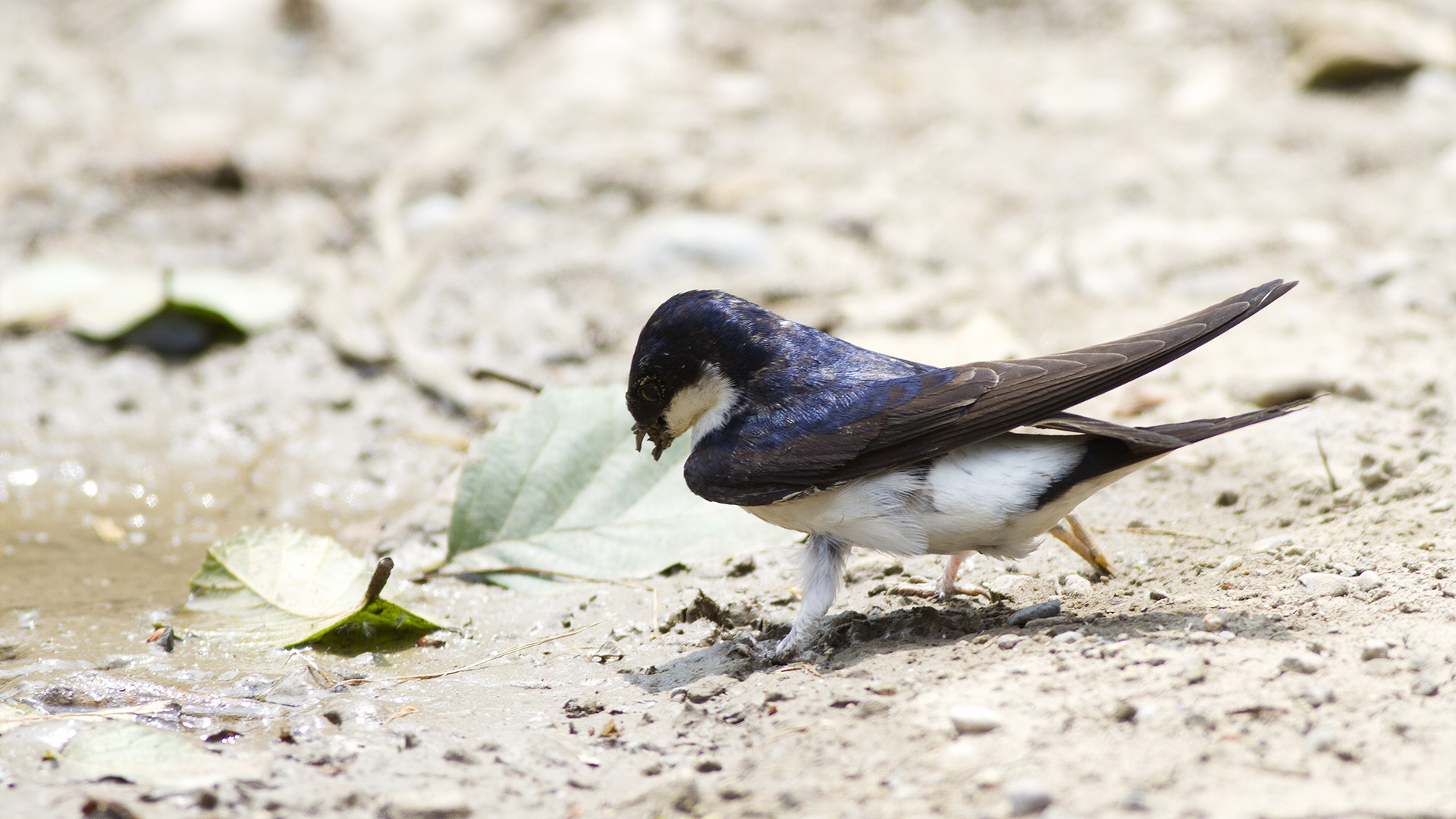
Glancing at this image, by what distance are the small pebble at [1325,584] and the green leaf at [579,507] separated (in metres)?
1.41

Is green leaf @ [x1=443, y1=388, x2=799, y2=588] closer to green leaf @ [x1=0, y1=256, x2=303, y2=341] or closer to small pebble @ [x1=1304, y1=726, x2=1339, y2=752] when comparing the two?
small pebble @ [x1=1304, y1=726, x2=1339, y2=752]

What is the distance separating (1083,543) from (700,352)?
1205 mm

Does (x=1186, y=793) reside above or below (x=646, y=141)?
below

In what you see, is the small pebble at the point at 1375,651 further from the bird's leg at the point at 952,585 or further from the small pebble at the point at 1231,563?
the bird's leg at the point at 952,585

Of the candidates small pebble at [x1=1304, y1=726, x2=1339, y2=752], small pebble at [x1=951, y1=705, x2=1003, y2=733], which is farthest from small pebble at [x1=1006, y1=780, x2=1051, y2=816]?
small pebble at [x1=1304, y1=726, x2=1339, y2=752]

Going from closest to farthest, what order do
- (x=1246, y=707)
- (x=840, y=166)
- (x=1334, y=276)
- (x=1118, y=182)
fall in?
(x=1246, y=707) → (x=1334, y=276) → (x=1118, y=182) → (x=840, y=166)

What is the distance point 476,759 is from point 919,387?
1430mm

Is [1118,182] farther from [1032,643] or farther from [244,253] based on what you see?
[244,253]

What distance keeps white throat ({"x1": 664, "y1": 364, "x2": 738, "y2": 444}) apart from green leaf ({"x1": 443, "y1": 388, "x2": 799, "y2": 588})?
31 centimetres

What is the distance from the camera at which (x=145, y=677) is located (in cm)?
298

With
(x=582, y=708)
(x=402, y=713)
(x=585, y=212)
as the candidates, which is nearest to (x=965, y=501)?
(x=582, y=708)

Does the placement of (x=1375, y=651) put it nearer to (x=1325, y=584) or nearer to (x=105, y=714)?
(x=1325, y=584)

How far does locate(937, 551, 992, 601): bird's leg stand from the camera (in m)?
3.28

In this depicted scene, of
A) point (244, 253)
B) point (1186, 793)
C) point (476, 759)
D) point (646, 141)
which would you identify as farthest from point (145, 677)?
point (646, 141)
